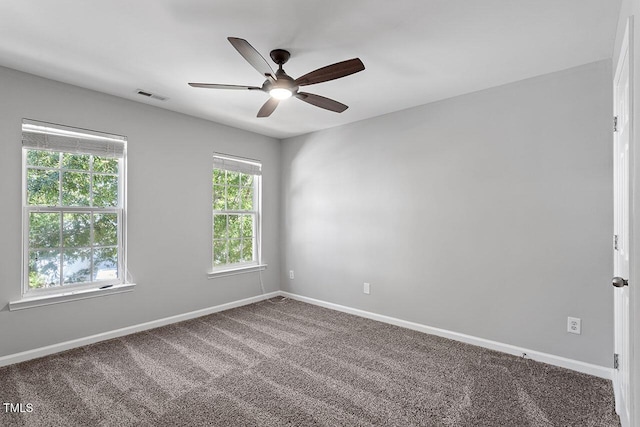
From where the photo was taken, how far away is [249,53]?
6.10 feet

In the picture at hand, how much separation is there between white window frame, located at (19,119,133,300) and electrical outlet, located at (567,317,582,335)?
4.13 metres

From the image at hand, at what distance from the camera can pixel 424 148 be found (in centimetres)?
345

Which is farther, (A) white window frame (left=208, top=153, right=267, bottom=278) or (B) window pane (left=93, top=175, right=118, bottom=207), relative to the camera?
(A) white window frame (left=208, top=153, right=267, bottom=278)

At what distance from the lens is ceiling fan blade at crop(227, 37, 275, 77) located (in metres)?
1.72

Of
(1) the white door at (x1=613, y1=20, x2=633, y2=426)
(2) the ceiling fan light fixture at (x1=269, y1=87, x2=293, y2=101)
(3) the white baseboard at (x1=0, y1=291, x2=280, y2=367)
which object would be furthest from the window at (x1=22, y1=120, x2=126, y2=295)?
(1) the white door at (x1=613, y1=20, x2=633, y2=426)

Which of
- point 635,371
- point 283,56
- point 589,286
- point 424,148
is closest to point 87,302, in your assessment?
point 283,56

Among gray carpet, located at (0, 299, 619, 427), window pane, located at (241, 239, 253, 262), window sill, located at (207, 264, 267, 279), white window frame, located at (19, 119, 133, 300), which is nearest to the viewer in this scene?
gray carpet, located at (0, 299, 619, 427)

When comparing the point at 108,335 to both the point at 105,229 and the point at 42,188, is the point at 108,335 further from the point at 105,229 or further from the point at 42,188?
the point at 42,188

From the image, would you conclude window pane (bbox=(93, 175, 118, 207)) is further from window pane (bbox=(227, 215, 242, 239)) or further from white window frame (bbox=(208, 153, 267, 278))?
window pane (bbox=(227, 215, 242, 239))

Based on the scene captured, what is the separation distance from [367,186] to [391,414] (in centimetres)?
252

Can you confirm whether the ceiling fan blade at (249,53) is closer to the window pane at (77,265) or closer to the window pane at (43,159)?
the window pane at (43,159)

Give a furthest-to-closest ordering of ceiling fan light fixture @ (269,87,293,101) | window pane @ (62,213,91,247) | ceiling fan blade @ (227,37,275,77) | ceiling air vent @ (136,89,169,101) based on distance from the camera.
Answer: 1. ceiling air vent @ (136,89,169,101)
2. window pane @ (62,213,91,247)
3. ceiling fan light fixture @ (269,87,293,101)
4. ceiling fan blade @ (227,37,275,77)

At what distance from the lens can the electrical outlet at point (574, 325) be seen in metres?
2.54

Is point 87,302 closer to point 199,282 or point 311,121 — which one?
point 199,282
